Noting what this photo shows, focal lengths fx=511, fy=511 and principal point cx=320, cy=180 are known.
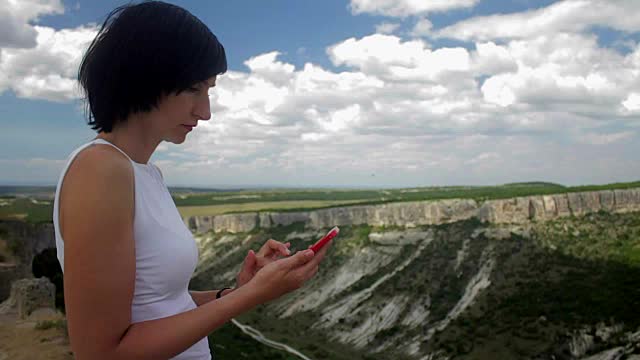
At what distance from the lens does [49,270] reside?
105 ft

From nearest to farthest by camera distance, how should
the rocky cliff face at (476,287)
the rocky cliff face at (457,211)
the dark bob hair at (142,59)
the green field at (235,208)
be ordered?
the dark bob hair at (142,59) → the rocky cliff face at (476,287) → the rocky cliff face at (457,211) → the green field at (235,208)

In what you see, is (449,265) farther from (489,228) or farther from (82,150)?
(82,150)

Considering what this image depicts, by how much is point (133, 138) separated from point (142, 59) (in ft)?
1.06

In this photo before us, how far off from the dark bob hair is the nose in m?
0.10

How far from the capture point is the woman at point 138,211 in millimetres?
1704

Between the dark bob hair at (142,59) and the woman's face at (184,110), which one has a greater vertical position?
the dark bob hair at (142,59)

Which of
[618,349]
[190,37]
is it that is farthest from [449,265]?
[190,37]

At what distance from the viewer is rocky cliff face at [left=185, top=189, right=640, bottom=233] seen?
2278 inches

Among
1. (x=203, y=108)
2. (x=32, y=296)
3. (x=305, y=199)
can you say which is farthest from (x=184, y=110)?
(x=305, y=199)

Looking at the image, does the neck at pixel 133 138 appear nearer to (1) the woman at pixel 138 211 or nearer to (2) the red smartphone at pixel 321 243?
(1) the woman at pixel 138 211

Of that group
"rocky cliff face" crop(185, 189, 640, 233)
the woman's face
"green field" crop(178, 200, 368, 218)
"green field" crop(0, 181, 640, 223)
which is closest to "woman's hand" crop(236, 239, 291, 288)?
the woman's face

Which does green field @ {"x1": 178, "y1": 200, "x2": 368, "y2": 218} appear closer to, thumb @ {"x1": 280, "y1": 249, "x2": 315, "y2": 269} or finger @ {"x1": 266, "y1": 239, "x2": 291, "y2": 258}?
finger @ {"x1": 266, "y1": 239, "x2": 291, "y2": 258}

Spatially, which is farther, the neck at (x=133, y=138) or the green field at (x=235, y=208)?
the green field at (x=235, y=208)

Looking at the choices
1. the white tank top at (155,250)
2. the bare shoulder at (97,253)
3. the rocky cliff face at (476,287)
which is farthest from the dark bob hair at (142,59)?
the rocky cliff face at (476,287)
